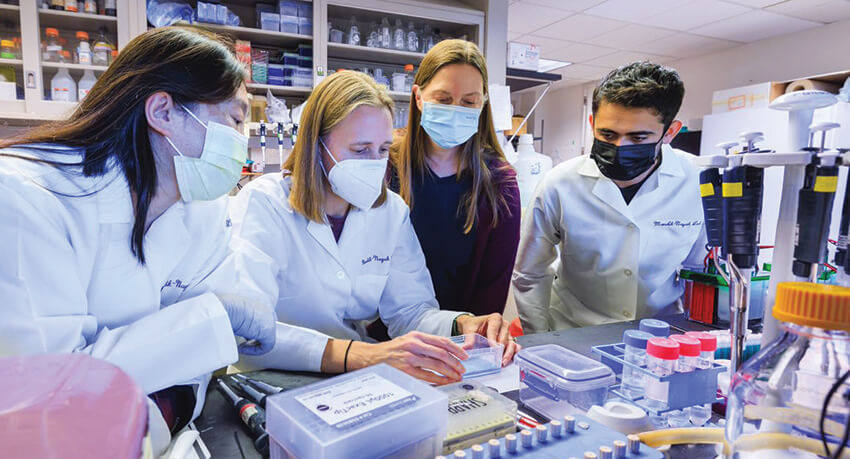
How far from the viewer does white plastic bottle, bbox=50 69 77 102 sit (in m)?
2.95

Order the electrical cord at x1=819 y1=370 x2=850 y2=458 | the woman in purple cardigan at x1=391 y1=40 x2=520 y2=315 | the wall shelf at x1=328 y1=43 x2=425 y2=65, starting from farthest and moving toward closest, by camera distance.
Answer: the wall shelf at x1=328 y1=43 x2=425 y2=65, the woman in purple cardigan at x1=391 y1=40 x2=520 y2=315, the electrical cord at x1=819 y1=370 x2=850 y2=458

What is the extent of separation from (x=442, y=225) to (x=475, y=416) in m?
1.02

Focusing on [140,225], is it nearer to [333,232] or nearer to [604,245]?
[333,232]

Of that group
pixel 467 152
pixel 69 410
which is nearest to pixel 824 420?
pixel 69 410

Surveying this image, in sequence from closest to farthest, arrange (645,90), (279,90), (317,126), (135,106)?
(135,106), (317,126), (645,90), (279,90)

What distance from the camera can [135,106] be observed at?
3.06 feet

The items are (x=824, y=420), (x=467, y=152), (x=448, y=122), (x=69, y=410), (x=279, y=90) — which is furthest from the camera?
(x=279, y=90)

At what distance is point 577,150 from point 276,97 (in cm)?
554

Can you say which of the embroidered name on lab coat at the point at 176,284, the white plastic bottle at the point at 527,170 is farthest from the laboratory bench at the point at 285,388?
the white plastic bottle at the point at 527,170

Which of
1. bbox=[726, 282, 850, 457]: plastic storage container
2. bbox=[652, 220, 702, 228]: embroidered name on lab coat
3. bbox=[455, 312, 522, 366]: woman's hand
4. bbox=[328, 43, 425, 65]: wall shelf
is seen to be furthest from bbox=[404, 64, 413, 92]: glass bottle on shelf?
bbox=[726, 282, 850, 457]: plastic storage container

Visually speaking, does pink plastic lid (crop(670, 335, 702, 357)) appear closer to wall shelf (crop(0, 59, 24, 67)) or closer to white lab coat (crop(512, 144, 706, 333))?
white lab coat (crop(512, 144, 706, 333))

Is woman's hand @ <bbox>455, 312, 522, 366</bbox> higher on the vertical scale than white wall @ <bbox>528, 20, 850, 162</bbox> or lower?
lower

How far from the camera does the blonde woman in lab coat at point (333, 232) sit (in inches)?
51.2

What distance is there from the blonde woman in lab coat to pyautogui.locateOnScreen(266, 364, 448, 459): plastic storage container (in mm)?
586
